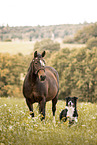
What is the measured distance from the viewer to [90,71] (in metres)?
48.9

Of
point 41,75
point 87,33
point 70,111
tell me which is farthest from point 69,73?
point 41,75

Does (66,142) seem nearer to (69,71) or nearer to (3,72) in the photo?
(69,71)

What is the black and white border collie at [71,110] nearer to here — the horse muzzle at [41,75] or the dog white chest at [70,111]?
the dog white chest at [70,111]

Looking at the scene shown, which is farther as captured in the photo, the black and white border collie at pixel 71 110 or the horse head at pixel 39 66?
the black and white border collie at pixel 71 110

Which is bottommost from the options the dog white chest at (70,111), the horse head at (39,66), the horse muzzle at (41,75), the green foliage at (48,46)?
the green foliage at (48,46)

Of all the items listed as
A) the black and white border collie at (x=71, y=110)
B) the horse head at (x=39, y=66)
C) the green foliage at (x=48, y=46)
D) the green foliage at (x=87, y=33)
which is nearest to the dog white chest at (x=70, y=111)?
the black and white border collie at (x=71, y=110)

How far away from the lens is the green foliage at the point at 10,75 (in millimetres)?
55188

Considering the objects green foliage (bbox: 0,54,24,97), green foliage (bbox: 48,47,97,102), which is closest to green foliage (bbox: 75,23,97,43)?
green foliage (bbox: 48,47,97,102)

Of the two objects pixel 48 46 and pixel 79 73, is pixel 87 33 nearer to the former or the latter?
pixel 48 46

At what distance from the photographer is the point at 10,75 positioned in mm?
57969

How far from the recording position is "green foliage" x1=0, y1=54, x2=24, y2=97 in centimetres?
5519

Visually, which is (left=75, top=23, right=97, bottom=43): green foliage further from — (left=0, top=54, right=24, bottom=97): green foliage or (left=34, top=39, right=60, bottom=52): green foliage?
(left=0, top=54, right=24, bottom=97): green foliage

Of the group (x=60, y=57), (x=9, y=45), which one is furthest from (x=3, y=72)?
(x=9, y=45)

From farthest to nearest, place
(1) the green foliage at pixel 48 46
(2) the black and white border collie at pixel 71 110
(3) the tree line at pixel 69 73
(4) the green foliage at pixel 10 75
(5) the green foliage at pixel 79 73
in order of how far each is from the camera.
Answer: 1. (1) the green foliage at pixel 48 46
2. (4) the green foliage at pixel 10 75
3. (3) the tree line at pixel 69 73
4. (5) the green foliage at pixel 79 73
5. (2) the black and white border collie at pixel 71 110
